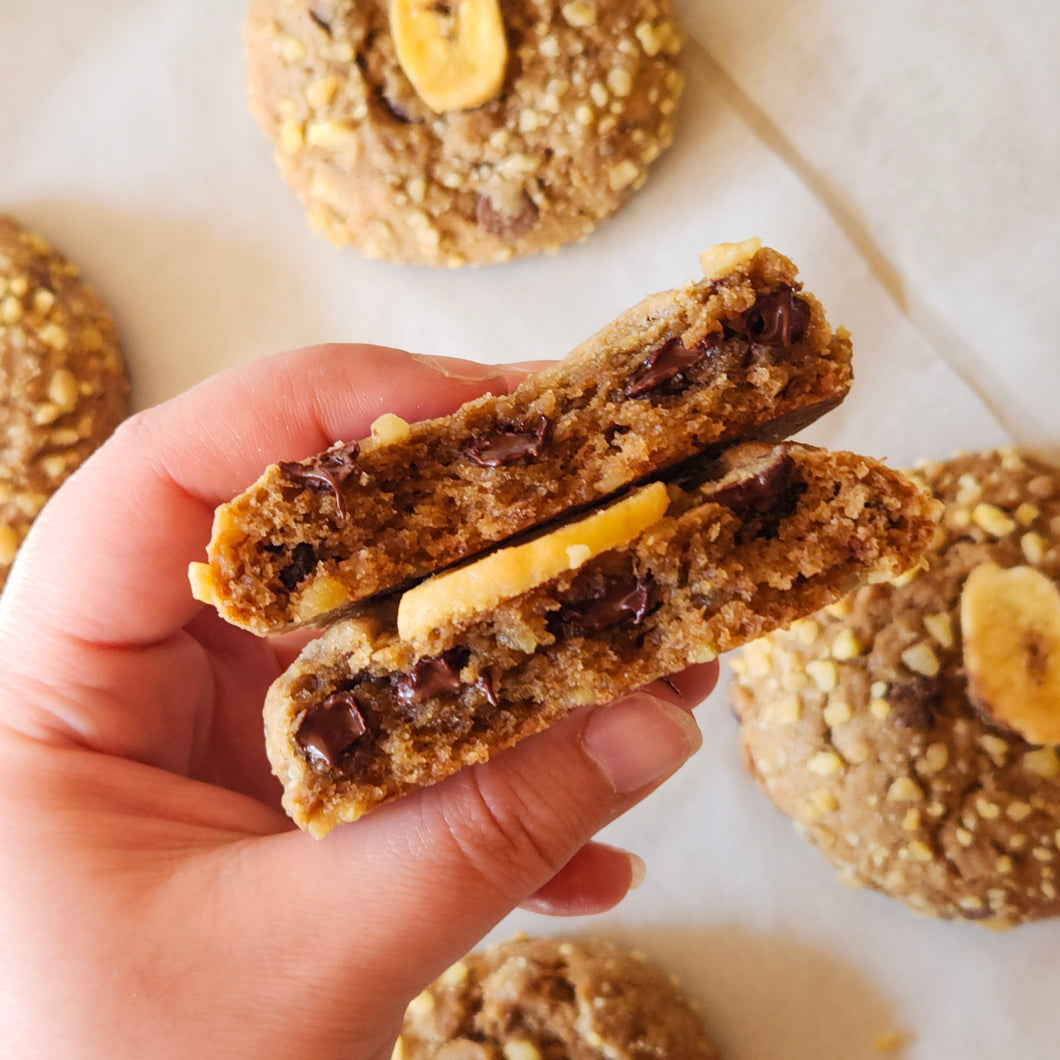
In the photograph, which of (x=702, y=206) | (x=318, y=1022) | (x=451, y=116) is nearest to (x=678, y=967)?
(x=318, y=1022)

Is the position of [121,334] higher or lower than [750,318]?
lower

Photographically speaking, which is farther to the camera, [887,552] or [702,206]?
[702,206]

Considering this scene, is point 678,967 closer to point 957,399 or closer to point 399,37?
point 957,399

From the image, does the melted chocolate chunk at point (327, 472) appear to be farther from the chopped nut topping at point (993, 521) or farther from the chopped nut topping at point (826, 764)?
the chopped nut topping at point (993, 521)

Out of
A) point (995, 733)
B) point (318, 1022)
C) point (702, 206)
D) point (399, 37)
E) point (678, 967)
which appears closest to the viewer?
point (318, 1022)

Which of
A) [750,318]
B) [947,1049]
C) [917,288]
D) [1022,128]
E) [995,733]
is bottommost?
[947,1049]
